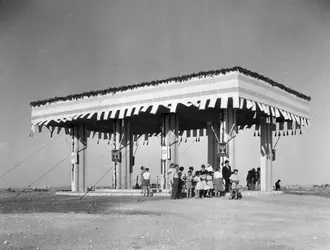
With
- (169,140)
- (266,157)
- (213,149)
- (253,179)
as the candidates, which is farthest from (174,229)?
(213,149)

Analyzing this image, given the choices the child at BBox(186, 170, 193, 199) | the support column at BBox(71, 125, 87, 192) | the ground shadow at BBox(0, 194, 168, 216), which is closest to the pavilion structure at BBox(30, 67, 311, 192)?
the support column at BBox(71, 125, 87, 192)

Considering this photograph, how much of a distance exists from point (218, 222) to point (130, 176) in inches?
646

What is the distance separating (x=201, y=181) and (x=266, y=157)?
6535 millimetres

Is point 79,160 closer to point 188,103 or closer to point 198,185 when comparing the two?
point 188,103

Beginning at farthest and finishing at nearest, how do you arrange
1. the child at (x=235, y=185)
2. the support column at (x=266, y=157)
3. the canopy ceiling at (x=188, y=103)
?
the support column at (x=266, y=157)
the canopy ceiling at (x=188, y=103)
the child at (x=235, y=185)

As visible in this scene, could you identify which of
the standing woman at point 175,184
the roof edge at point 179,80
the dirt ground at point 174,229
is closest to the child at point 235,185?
the standing woman at point 175,184

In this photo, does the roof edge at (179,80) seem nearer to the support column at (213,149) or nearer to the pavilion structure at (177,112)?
the pavilion structure at (177,112)

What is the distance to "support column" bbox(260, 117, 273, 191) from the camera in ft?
80.1

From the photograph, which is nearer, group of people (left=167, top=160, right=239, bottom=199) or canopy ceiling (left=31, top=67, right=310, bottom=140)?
group of people (left=167, top=160, right=239, bottom=199)

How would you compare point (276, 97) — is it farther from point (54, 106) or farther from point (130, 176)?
point (54, 106)

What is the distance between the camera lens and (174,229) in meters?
10.2

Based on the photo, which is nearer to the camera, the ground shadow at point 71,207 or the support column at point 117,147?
the ground shadow at point 71,207

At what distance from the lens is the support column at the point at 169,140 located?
2397cm

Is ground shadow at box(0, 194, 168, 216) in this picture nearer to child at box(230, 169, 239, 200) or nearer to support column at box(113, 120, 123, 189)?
child at box(230, 169, 239, 200)
